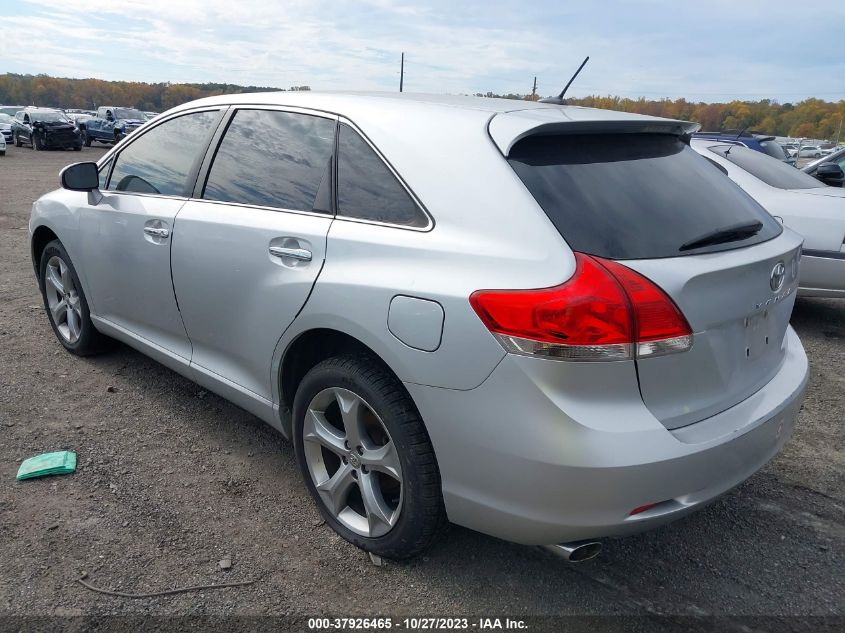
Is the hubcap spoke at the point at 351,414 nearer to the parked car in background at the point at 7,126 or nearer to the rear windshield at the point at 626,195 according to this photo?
the rear windshield at the point at 626,195

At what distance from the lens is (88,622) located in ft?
7.13

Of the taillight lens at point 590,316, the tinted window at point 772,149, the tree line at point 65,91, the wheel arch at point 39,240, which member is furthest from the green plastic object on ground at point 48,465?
the tree line at point 65,91

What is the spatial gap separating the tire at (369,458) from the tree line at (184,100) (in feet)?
92.0

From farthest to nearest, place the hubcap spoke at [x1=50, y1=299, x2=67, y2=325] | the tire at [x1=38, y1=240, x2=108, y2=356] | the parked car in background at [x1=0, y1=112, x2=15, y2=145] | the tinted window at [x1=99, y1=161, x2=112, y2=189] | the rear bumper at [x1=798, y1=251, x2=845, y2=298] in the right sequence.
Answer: the parked car in background at [x1=0, y1=112, x2=15, y2=145] < the rear bumper at [x1=798, y1=251, x2=845, y2=298] < the hubcap spoke at [x1=50, y1=299, x2=67, y2=325] < the tire at [x1=38, y1=240, x2=108, y2=356] < the tinted window at [x1=99, y1=161, x2=112, y2=189]

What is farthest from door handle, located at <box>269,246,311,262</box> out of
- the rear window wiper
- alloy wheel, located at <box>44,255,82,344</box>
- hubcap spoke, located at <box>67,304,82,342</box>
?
hubcap spoke, located at <box>67,304,82,342</box>

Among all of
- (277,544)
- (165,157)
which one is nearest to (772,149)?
(165,157)

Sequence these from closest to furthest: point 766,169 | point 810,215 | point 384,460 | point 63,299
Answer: point 384,460 < point 63,299 < point 810,215 < point 766,169

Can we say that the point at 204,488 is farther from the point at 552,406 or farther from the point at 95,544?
the point at 552,406

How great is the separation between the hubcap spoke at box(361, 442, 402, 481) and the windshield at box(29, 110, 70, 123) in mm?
31697

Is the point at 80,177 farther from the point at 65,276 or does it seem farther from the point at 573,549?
the point at 573,549

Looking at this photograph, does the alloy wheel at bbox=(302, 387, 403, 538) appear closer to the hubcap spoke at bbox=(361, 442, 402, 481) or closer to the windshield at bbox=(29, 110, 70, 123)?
the hubcap spoke at bbox=(361, 442, 402, 481)

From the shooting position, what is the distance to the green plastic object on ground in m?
3.00

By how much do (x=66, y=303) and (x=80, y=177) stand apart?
40.3 inches

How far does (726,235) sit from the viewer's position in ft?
7.39
